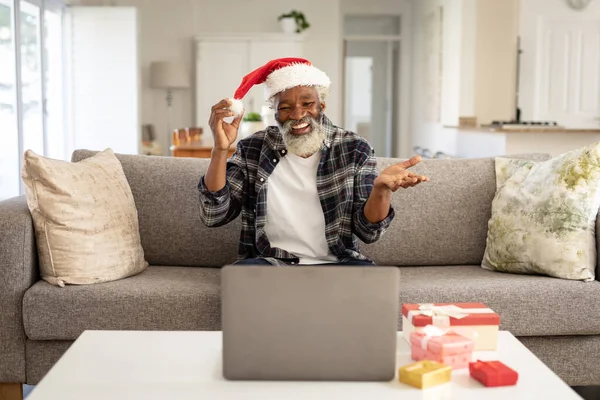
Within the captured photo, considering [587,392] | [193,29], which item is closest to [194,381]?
[587,392]

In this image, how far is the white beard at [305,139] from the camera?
248 centimetres

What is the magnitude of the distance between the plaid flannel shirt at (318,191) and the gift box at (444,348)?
76 centimetres

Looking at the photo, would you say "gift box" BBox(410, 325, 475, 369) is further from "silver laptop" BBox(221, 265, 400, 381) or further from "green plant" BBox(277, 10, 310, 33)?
"green plant" BBox(277, 10, 310, 33)

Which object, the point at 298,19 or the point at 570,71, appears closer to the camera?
the point at 570,71

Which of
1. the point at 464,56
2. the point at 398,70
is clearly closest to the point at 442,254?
the point at 464,56

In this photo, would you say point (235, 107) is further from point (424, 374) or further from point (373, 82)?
point (373, 82)

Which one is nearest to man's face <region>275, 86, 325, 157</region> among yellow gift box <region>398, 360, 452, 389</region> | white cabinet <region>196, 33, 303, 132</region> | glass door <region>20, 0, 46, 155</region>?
yellow gift box <region>398, 360, 452, 389</region>

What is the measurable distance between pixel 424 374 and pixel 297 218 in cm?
110

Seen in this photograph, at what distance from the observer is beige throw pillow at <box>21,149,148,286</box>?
2.42m

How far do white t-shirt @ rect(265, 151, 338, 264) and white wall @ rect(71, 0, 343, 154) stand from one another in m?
7.77

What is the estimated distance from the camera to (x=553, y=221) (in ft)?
8.45

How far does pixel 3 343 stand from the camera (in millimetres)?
2357

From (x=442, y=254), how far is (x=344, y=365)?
1495 millimetres

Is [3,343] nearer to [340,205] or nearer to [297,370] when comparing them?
[340,205]
